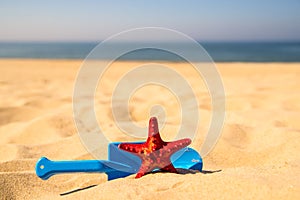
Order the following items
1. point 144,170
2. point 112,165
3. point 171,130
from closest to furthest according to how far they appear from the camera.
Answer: point 144,170, point 112,165, point 171,130

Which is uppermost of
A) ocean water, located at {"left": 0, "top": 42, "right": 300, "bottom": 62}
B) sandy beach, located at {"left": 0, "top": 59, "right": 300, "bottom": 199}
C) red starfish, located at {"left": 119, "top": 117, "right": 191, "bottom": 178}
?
red starfish, located at {"left": 119, "top": 117, "right": 191, "bottom": 178}

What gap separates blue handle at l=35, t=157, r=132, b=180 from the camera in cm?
205

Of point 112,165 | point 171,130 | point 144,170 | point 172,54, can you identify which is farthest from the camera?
point 172,54

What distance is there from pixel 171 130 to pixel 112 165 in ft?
Answer: 4.19

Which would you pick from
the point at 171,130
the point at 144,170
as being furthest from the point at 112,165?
the point at 171,130

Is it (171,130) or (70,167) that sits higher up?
(70,167)

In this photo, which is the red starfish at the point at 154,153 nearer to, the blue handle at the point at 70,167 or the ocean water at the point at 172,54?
the blue handle at the point at 70,167

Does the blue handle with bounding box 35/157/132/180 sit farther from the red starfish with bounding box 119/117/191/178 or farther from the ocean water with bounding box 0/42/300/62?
the ocean water with bounding box 0/42/300/62

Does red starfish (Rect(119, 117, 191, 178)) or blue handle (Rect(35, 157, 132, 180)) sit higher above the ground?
red starfish (Rect(119, 117, 191, 178))

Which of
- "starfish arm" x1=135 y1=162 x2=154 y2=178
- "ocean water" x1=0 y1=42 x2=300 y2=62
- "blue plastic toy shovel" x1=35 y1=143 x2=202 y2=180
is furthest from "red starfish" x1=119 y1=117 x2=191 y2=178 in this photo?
"ocean water" x1=0 y1=42 x2=300 y2=62

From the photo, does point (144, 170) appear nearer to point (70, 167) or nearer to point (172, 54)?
point (70, 167)

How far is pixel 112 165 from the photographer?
84.9 inches

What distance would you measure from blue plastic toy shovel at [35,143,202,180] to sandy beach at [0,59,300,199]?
0.12 meters

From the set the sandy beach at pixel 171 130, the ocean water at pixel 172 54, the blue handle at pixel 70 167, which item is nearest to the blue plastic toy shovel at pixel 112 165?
the blue handle at pixel 70 167
